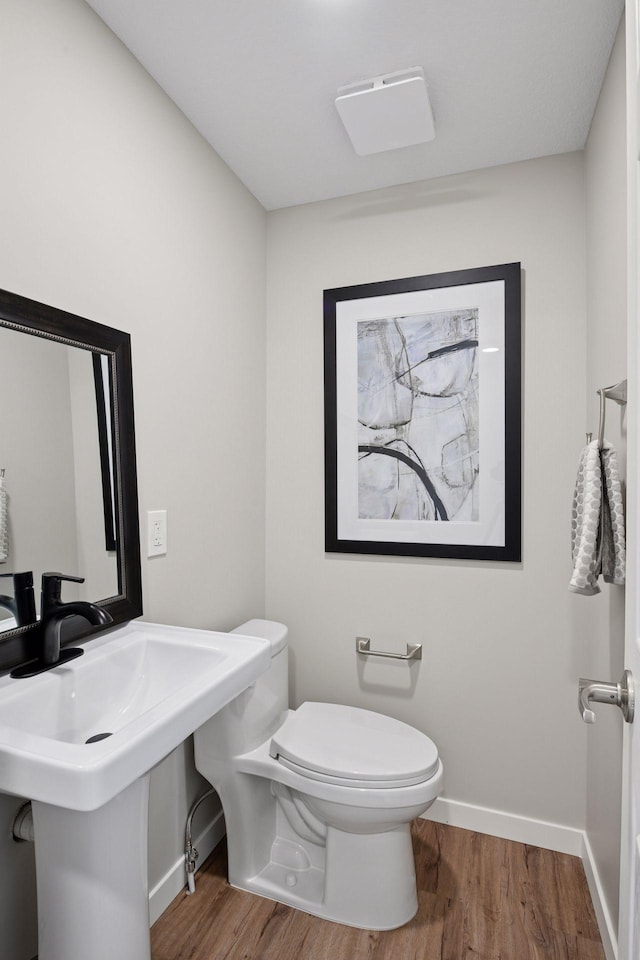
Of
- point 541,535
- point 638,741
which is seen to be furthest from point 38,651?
point 541,535

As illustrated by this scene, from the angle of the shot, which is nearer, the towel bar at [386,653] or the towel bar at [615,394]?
the towel bar at [615,394]

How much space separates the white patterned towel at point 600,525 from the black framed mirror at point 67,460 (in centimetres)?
118

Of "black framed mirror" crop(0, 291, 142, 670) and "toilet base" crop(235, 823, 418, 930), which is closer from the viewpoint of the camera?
"black framed mirror" crop(0, 291, 142, 670)

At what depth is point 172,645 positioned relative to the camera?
1.32m

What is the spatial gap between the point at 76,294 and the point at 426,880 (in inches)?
79.4

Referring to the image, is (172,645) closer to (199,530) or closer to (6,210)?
(199,530)

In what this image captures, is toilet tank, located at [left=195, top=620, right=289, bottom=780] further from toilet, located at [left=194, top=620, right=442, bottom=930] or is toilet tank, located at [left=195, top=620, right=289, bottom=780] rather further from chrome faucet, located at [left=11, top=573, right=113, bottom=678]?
chrome faucet, located at [left=11, top=573, right=113, bottom=678]

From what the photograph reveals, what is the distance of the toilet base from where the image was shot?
1512mm

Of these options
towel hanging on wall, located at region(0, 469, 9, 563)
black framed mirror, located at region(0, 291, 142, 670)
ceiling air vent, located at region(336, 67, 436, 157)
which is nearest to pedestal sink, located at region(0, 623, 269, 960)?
black framed mirror, located at region(0, 291, 142, 670)

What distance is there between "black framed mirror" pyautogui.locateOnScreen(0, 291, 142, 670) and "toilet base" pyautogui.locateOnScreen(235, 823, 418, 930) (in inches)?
36.8

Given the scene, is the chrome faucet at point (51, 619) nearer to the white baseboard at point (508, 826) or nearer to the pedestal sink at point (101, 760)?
the pedestal sink at point (101, 760)

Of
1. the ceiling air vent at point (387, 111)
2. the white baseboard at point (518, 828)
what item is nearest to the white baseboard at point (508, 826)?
the white baseboard at point (518, 828)

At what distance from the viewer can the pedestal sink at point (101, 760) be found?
2.64ft

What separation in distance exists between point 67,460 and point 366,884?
1440mm
